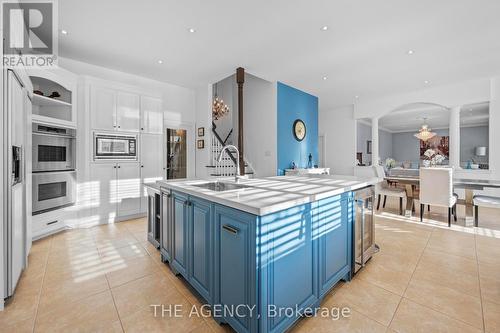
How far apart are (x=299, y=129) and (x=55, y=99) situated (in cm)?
481

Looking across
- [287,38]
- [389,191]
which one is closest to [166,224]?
[287,38]

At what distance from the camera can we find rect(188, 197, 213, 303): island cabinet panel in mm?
1575

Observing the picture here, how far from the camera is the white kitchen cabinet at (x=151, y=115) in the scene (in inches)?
167

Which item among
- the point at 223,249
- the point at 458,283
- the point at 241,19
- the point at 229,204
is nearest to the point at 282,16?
the point at 241,19

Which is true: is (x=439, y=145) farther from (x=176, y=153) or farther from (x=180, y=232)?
(x=180, y=232)

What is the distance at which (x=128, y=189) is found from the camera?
4.07 m

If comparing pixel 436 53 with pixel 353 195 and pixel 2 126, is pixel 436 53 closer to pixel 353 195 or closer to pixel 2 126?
pixel 353 195

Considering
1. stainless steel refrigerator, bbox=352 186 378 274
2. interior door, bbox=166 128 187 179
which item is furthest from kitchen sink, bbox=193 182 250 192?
interior door, bbox=166 128 187 179

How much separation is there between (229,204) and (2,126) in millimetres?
1800

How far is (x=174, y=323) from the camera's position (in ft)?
5.07

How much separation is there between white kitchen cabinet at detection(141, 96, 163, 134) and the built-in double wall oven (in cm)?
113

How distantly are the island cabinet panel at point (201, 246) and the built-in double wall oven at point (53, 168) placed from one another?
264 cm

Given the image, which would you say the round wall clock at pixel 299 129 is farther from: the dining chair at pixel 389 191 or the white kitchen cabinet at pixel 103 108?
the white kitchen cabinet at pixel 103 108

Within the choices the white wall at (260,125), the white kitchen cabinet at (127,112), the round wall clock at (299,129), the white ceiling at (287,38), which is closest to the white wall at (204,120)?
the white ceiling at (287,38)
